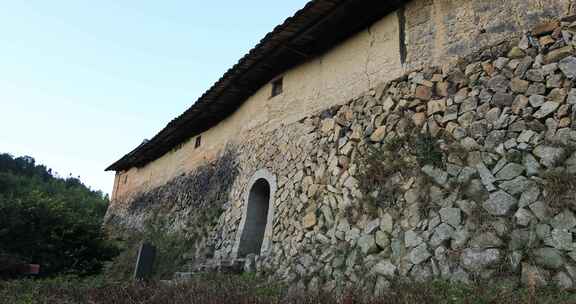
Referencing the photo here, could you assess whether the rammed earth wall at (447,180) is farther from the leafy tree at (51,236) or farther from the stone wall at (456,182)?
the leafy tree at (51,236)

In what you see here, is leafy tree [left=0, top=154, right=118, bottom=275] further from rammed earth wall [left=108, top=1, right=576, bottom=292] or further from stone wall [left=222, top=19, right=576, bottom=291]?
stone wall [left=222, top=19, right=576, bottom=291]

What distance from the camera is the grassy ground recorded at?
11.5 ft

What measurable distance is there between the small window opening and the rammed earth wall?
1.81 meters

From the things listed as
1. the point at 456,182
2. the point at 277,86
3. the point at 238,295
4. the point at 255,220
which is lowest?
the point at 238,295

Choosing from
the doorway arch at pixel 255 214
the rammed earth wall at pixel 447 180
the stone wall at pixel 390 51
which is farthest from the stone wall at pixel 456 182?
the doorway arch at pixel 255 214

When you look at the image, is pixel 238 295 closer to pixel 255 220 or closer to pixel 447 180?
pixel 447 180

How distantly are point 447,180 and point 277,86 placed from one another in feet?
16.7

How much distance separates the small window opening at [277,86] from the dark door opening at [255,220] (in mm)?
1947

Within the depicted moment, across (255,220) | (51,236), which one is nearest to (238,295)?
(255,220)

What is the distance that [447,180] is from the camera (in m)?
4.88

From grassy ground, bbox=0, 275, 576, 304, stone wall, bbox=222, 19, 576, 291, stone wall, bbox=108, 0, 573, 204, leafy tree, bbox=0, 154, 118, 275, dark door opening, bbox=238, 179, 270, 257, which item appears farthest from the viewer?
dark door opening, bbox=238, 179, 270, 257

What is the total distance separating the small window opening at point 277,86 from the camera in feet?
29.5

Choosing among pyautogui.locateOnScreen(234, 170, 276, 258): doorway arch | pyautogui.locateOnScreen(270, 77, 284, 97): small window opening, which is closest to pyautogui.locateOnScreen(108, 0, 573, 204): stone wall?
pyautogui.locateOnScreen(270, 77, 284, 97): small window opening

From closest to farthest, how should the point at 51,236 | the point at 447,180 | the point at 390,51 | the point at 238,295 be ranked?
the point at 238,295 < the point at 447,180 < the point at 390,51 < the point at 51,236
